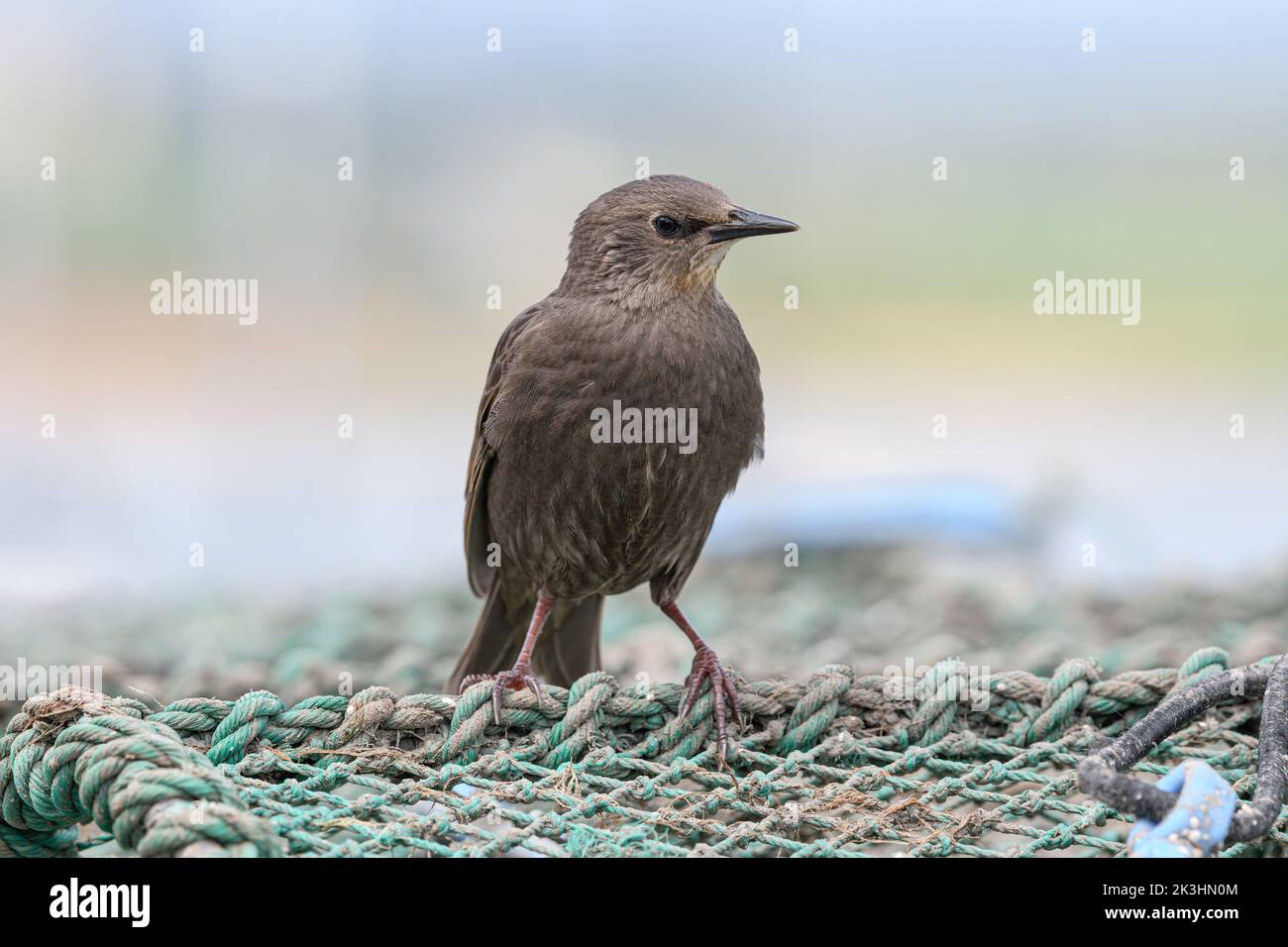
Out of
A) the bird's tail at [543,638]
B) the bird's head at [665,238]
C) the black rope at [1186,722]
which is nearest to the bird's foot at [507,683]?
the bird's tail at [543,638]

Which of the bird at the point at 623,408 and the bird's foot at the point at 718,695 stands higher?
the bird at the point at 623,408

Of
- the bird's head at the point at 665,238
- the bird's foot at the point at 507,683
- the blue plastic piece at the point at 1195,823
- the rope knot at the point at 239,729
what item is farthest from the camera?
the bird's head at the point at 665,238

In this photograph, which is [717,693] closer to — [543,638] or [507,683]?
[507,683]

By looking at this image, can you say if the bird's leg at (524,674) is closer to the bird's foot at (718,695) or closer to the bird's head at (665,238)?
the bird's foot at (718,695)

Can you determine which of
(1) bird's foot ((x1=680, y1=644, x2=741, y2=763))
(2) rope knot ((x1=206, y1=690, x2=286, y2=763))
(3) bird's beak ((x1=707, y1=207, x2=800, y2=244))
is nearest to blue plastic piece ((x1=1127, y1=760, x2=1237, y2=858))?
(1) bird's foot ((x1=680, y1=644, x2=741, y2=763))

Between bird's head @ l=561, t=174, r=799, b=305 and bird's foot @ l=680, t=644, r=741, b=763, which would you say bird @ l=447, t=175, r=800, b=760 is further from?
bird's foot @ l=680, t=644, r=741, b=763

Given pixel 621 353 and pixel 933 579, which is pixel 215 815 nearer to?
pixel 621 353

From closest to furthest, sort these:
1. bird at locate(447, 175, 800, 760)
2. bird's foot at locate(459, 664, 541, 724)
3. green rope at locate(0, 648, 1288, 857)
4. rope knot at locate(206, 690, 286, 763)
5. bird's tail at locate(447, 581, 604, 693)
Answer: green rope at locate(0, 648, 1288, 857) < rope knot at locate(206, 690, 286, 763) < bird's foot at locate(459, 664, 541, 724) < bird at locate(447, 175, 800, 760) < bird's tail at locate(447, 581, 604, 693)
